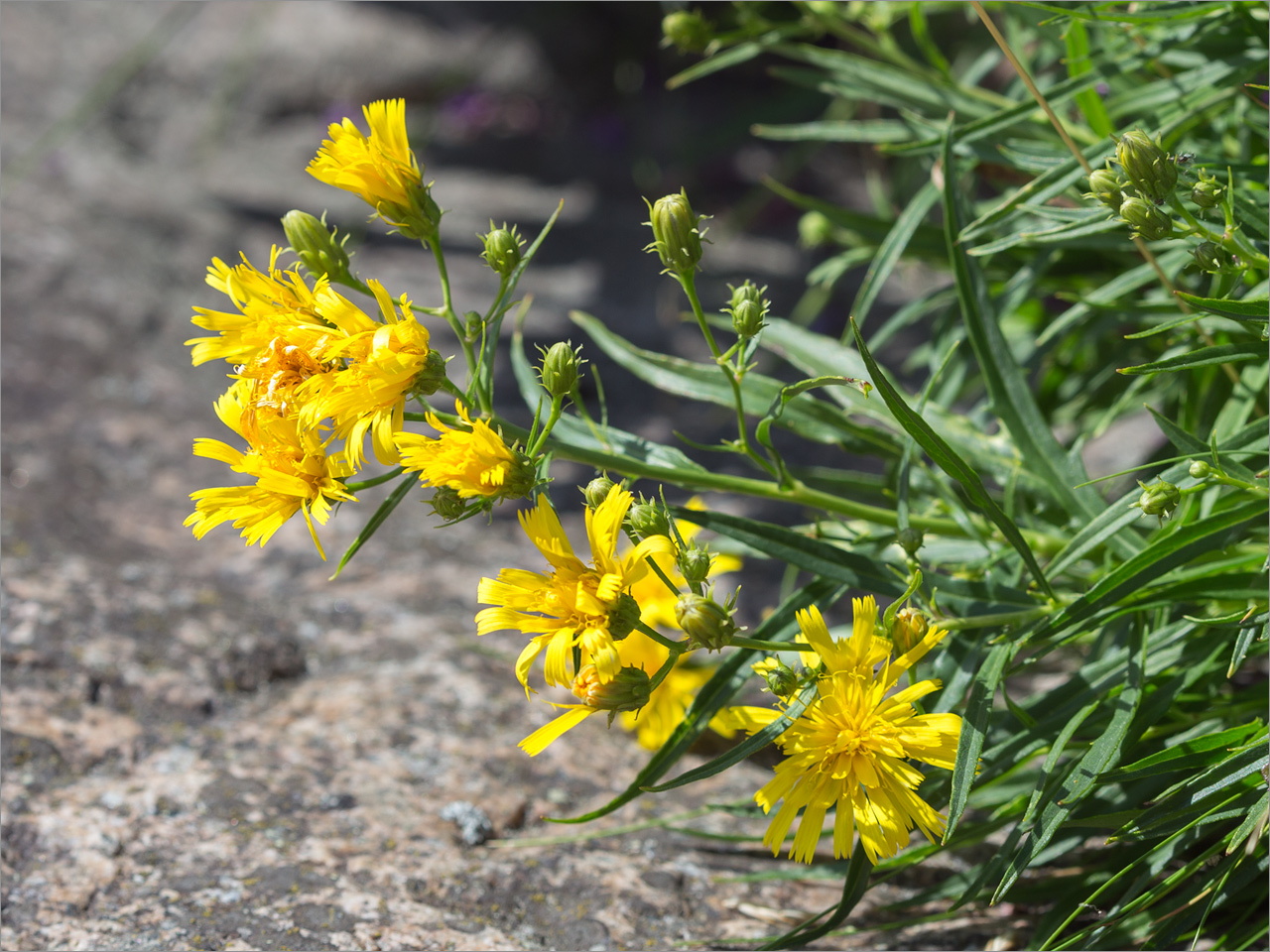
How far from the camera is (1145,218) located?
1053 mm

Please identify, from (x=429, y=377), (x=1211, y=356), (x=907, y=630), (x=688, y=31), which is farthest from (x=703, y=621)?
(x=688, y=31)

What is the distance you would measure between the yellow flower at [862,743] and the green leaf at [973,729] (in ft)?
0.05

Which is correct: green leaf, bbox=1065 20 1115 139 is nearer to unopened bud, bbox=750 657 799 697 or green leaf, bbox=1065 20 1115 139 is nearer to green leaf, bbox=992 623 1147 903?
green leaf, bbox=992 623 1147 903

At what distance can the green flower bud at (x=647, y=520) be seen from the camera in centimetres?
103

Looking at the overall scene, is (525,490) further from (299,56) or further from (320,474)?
(299,56)

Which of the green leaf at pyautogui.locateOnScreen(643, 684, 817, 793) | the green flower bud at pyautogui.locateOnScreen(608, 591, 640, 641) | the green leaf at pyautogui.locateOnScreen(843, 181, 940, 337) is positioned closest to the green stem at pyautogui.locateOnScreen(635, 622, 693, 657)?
the green flower bud at pyautogui.locateOnScreen(608, 591, 640, 641)

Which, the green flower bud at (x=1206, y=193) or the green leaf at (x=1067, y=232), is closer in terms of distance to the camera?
the green flower bud at (x=1206, y=193)

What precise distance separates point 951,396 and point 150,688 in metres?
1.55

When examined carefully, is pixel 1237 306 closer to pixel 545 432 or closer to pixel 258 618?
pixel 545 432

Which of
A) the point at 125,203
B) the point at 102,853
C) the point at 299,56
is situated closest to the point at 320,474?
the point at 102,853

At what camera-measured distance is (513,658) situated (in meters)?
1.97

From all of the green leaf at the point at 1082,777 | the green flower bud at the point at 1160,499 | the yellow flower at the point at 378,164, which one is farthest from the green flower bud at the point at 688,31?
the green leaf at the point at 1082,777

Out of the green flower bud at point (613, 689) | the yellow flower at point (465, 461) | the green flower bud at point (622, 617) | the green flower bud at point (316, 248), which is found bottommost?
the green flower bud at point (613, 689)

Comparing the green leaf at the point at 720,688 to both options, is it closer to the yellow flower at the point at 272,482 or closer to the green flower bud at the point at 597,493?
the green flower bud at the point at 597,493
